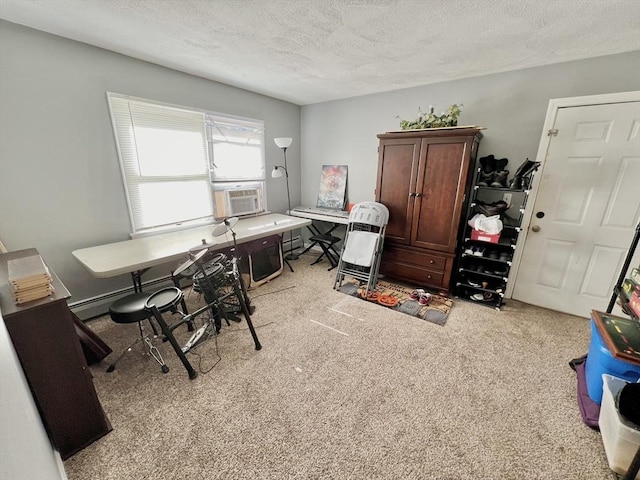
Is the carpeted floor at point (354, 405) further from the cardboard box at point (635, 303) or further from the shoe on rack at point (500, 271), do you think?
the cardboard box at point (635, 303)

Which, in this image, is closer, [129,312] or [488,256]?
[129,312]

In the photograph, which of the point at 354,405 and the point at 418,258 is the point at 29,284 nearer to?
the point at 354,405

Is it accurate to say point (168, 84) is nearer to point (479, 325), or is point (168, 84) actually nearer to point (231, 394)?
point (231, 394)

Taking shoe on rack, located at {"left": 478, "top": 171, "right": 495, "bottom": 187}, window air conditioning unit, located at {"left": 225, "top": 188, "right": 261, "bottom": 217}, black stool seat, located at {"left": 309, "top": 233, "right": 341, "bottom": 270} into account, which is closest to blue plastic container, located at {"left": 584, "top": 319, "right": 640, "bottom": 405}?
shoe on rack, located at {"left": 478, "top": 171, "right": 495, "bottom": 187}

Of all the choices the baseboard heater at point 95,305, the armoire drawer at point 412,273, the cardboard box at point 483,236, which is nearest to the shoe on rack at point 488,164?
the cardboard box at point 483,236

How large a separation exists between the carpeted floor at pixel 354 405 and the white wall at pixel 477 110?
80.2 inches

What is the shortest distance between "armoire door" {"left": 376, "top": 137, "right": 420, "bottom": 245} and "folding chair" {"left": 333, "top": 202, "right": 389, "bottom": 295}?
141mm

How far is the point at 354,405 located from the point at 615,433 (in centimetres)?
131

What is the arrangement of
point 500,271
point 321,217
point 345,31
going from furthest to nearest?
point 321,217
point 500,271
point 345,31

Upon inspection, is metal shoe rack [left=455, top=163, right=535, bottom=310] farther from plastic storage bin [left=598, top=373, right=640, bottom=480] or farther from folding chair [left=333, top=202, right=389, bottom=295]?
plastic storage bin [left=598, top=373, right=640, bottom=480]

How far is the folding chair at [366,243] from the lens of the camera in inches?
122

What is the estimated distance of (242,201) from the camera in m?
3.73

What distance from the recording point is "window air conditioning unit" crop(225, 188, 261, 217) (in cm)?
358

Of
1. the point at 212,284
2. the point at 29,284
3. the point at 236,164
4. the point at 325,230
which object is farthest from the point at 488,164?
the point at 29,284
